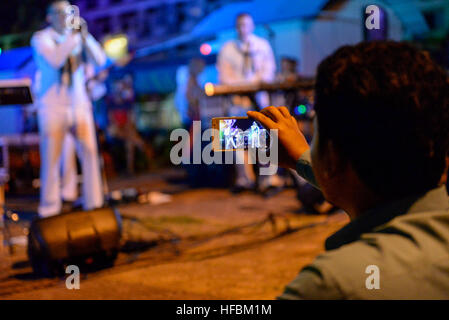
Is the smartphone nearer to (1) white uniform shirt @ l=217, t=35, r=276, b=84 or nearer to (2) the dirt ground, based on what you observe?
(2) the dirt ground

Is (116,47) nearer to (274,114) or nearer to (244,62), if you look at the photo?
(244,62)

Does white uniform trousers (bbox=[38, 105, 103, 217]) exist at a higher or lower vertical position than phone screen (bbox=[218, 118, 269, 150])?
lower

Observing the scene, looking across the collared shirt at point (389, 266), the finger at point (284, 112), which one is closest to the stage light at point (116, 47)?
the finger at point (284, 112)

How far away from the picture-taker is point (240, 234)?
4980 millimetres

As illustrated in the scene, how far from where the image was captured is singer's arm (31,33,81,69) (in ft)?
15.7

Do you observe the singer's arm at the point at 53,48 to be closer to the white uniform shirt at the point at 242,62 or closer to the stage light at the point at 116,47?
the stage light at the point at 116,47

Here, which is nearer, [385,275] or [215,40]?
[385,275]

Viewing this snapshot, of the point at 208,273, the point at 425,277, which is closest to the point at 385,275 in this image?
the point at 425,277

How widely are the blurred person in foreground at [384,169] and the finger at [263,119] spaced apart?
489 millimetres

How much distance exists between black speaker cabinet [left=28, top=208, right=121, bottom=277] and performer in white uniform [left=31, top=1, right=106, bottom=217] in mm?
1199

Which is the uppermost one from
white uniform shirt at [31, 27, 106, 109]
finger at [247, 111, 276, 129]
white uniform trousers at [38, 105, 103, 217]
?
white uniform shirt at [31, 27, 106, 109]

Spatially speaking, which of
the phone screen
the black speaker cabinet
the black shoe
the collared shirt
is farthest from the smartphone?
the black shoe

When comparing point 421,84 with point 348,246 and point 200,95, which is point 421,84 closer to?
point 348,246
